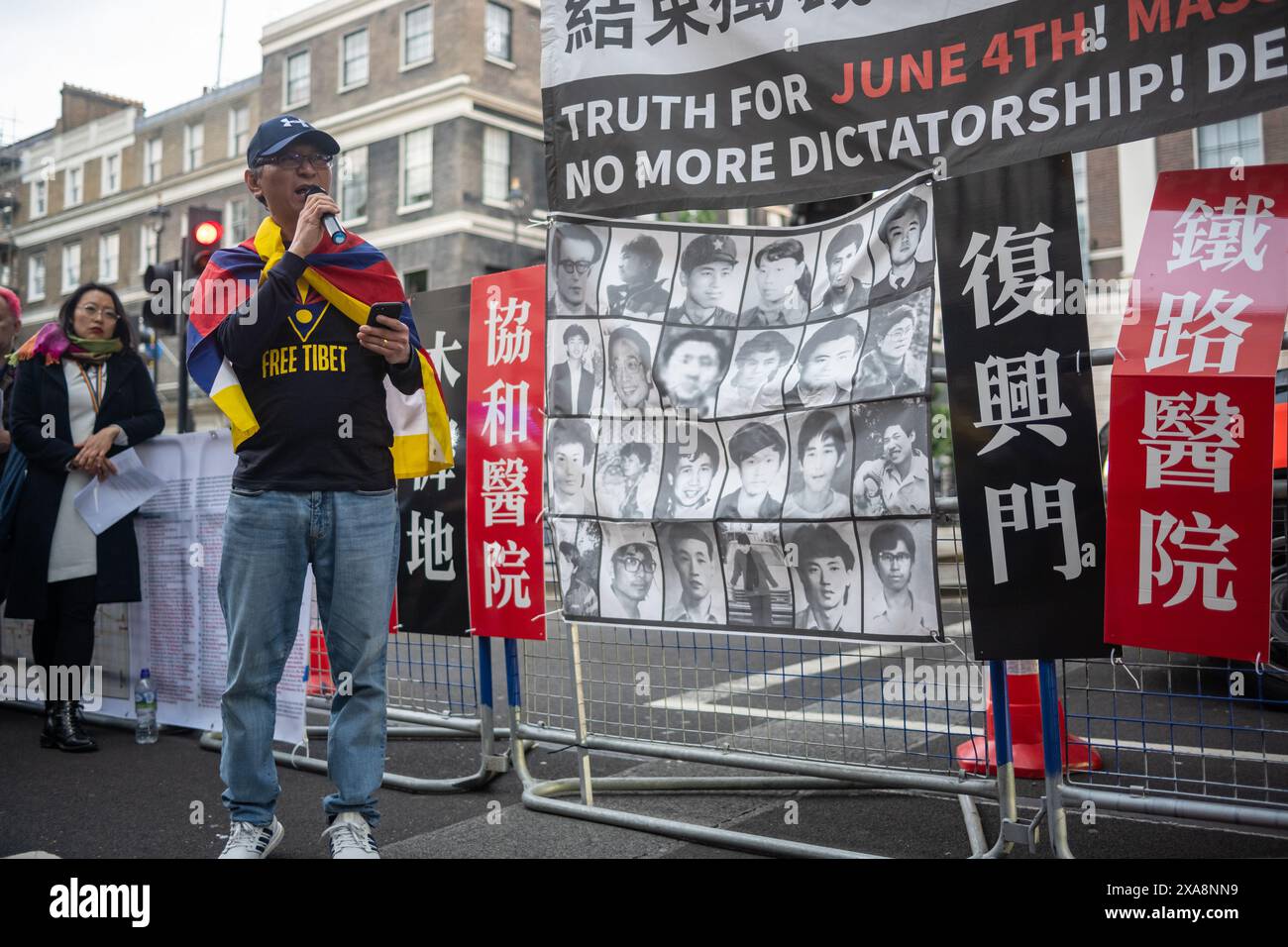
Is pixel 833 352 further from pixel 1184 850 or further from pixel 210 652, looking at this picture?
pixel 210 652

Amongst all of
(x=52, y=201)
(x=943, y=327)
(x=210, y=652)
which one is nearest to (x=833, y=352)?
(x=943, y=327)

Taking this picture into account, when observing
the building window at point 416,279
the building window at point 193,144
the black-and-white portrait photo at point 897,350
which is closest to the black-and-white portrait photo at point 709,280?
the black-and-white portrait photo at point 897,350

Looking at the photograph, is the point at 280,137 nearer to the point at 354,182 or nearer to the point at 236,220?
the point at 354,182

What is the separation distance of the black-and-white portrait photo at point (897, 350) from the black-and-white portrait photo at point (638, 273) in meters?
0.81

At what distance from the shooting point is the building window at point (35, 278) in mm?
38406

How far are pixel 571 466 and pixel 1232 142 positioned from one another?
843 inches

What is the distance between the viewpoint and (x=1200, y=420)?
9.27ft

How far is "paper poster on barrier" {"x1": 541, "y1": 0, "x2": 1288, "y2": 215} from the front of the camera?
2.97m

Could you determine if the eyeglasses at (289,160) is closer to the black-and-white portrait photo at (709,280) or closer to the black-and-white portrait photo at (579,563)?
the black-and-white portrait photo at (709,280)

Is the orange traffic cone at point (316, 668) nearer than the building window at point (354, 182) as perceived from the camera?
Yes

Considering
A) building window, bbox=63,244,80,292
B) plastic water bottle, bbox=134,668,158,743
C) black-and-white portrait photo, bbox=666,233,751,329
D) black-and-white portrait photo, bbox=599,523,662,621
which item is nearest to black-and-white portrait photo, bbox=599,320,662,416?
black-and-white portrait photo, bbox=666,233,751,329

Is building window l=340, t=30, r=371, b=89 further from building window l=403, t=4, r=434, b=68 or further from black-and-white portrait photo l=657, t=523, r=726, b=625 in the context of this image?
black-and-white portrait photo l=657, t=523, r=726, b=625
